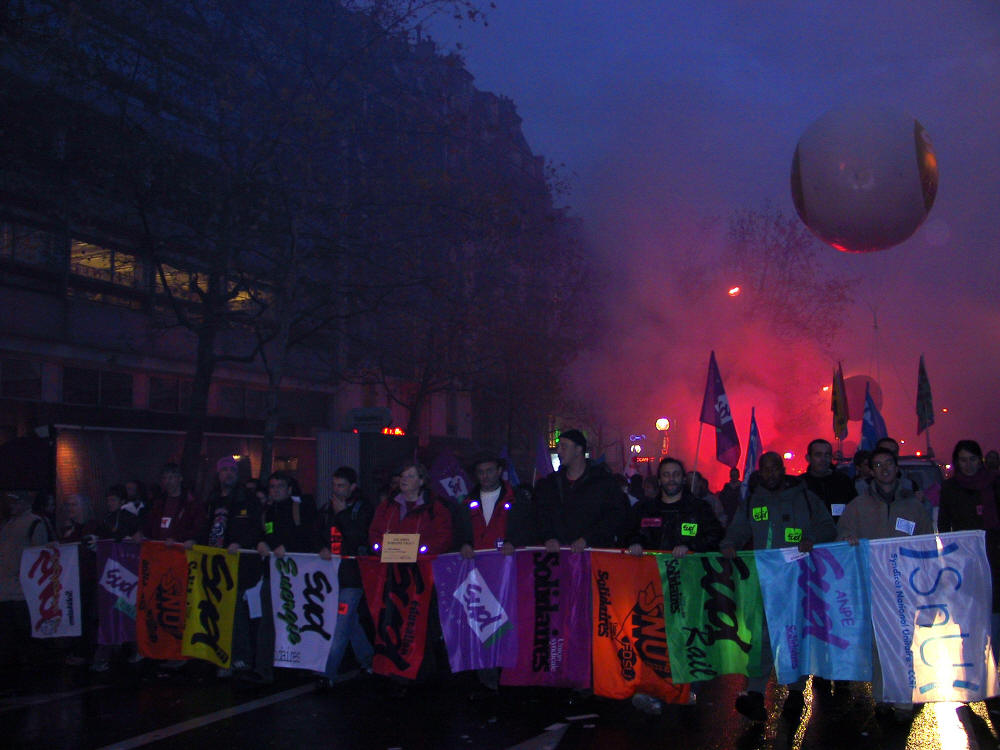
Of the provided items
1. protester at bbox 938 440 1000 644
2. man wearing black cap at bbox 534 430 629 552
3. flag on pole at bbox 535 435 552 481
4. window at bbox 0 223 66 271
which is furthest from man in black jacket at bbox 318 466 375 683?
window at bbox 0 223 66 271

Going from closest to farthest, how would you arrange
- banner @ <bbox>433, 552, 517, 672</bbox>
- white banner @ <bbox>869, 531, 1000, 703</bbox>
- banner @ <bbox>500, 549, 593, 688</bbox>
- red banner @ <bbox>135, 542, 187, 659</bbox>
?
1. white banner @ <bbox>869, 531, 1000, 703</bbox>
2. banner @ <bbox>500, 549, 593, 688</bbox>
3. banner @ <bbox>433, 552, 517, 672</bbox>
4. red banner @ <bbox>135, 542, 187, 659</bbox>

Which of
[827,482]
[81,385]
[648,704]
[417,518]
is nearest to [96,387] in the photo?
[81,385]

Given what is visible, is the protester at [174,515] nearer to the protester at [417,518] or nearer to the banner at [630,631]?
the protester at [417,518]

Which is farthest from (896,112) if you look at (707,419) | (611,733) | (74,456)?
(74,456)

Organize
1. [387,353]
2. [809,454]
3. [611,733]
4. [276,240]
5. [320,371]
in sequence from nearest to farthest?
[611,733]
[809,454]
[276,240]
[387,353]
[320,371]

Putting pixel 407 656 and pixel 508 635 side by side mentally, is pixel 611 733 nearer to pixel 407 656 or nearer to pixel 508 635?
pixel 508 635

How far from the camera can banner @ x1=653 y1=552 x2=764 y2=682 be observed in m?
6.04

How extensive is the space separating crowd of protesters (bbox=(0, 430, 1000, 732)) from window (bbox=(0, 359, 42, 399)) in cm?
831

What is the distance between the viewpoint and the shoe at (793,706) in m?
5.81

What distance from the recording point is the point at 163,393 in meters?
19.7

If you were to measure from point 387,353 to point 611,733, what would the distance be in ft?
48.4

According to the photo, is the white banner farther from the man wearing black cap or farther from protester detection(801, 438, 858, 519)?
protester detection(801, 438, 858, 519)

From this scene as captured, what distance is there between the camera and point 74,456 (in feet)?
50.3

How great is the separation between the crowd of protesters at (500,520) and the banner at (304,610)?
81 mm
